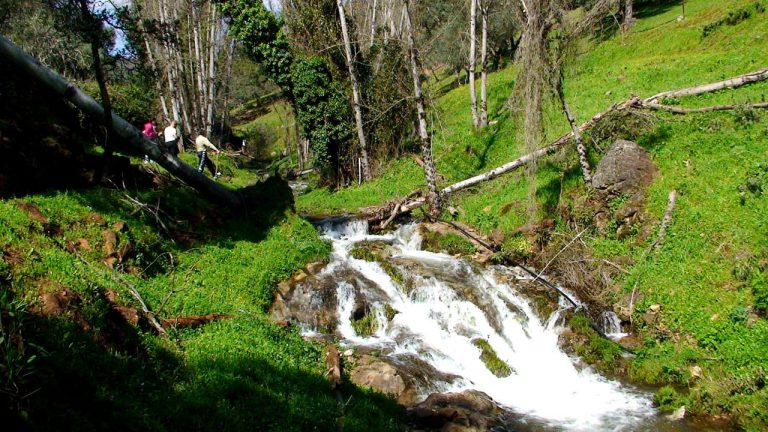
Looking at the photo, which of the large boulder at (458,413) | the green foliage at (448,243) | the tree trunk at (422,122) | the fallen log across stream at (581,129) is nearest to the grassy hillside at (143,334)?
the large boulder at (458,413)

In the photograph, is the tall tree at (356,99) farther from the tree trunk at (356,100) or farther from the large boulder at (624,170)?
the large boulder at (624,170)

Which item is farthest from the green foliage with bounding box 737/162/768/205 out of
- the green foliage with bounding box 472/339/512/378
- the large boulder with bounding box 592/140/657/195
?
the green foliage with bounding box 472/339/512/378

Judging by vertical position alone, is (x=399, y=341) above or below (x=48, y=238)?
below

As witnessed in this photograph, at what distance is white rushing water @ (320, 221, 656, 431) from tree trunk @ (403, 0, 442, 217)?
4055mm

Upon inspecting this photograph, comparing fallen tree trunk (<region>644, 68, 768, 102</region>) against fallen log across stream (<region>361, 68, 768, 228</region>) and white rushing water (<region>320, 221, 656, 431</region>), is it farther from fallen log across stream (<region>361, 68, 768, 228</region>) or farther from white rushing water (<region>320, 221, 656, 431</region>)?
white rushing water (<region>320, 221, 656, 431</region>)

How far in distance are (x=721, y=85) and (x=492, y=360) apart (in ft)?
46.5

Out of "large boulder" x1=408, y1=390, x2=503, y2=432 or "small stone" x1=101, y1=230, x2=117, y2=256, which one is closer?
"large boulder" x1=408, y1=390, x2=503, y2=432

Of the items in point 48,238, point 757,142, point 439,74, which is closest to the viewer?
point 48,238

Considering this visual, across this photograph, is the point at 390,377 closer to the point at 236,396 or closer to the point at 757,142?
the point at 236,396

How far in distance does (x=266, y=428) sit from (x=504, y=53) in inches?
2109

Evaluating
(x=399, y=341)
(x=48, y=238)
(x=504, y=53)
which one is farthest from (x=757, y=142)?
(x=504, y=53)

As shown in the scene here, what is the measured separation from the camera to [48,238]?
9.09m

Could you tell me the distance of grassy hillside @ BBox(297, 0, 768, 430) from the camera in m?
9.64

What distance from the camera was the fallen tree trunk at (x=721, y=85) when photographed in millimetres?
16817
